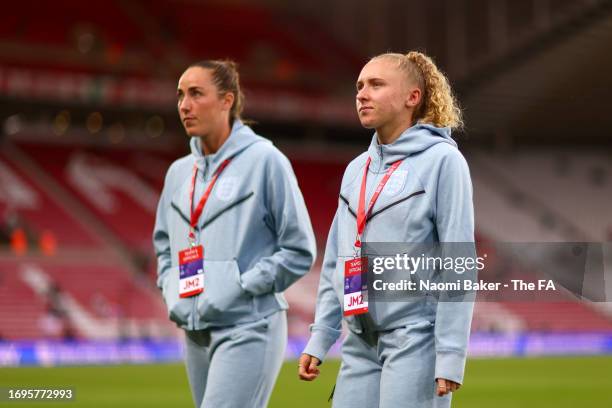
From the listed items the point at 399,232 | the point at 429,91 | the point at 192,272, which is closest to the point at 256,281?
the point at 192,272

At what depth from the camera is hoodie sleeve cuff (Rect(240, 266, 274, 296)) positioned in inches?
184

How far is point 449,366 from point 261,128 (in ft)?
89.7

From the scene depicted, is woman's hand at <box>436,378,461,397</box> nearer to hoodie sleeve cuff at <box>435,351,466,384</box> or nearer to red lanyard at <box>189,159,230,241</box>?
hoodie sleeve cuff at <box>435,351,466,384</box>

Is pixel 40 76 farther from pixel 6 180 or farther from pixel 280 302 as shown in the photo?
pixel 280 302

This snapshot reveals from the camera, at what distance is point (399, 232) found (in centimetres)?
392

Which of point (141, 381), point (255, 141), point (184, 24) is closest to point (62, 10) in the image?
point (184, 24)

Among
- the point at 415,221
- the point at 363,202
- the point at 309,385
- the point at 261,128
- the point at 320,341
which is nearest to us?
the point at 415,221

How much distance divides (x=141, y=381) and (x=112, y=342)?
6.22 metres

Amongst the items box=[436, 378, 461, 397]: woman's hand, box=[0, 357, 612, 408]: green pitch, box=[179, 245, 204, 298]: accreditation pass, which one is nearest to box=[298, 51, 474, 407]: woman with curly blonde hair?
box=[436, 378, 461, 397]: woman's hand

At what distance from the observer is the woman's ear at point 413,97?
411 cm

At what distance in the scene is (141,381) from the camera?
1484 cm

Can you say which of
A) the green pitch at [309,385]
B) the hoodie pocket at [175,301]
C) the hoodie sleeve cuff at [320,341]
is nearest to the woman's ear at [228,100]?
the hoodie pocket at [175,301]

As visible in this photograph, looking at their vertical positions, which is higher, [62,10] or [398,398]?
[62,10]

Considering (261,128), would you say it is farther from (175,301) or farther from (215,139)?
(175,301)
